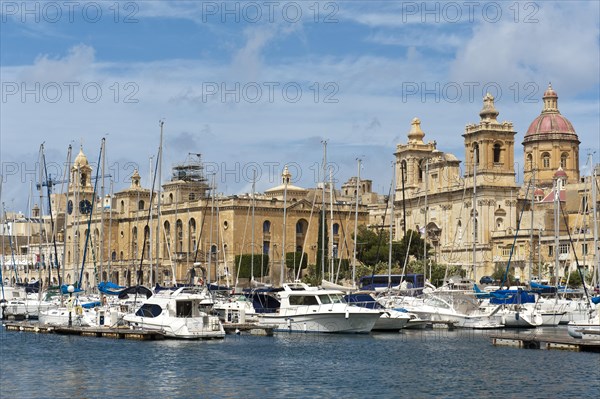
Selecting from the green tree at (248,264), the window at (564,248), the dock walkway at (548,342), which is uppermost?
the window at (564,248)

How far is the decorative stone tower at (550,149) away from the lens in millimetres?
145875

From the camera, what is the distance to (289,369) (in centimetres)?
4600

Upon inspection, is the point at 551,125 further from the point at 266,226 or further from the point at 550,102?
the point at 266,226

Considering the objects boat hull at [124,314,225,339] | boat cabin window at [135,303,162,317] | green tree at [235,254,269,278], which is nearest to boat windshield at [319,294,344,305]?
boat hull at [124,314,225,339]

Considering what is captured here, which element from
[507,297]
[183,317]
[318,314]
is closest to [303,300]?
[318,314]

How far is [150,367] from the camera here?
151 ft

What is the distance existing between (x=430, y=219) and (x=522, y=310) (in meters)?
56.1

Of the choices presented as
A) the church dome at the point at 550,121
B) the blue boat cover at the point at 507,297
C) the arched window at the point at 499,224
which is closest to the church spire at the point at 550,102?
the church dome at the point at 550,121

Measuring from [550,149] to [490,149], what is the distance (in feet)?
89.7

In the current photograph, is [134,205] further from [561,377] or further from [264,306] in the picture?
[561,377]

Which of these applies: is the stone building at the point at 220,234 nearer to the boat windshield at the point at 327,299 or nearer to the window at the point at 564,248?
the window at the point at 564,248

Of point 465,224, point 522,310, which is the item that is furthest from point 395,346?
point 465,224

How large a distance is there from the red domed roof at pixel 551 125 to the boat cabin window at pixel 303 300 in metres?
92.1

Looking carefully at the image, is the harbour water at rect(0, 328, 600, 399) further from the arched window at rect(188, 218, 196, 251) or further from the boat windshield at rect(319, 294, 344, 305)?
the arched window at rect(188, 218, 196, 251)
